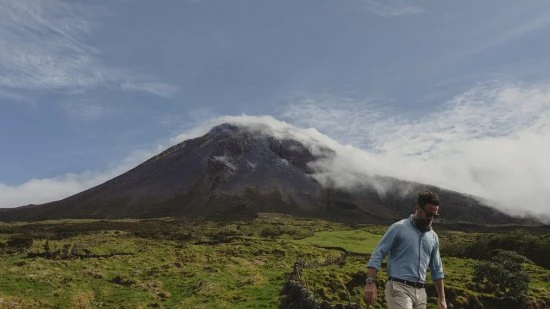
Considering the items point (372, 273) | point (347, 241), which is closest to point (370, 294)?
point (372, 273)

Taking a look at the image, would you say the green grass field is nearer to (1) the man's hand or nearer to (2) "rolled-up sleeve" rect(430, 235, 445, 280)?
(2) "rolled-up sleeve" rect(430, 235, 445, 280)

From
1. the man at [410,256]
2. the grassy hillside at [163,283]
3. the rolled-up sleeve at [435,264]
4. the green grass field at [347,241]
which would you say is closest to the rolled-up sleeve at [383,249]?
the man at [410,256]

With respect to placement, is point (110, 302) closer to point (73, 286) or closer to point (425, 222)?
point (73, 286)

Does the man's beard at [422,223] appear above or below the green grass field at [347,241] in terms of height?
above

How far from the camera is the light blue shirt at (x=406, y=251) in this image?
1129cm

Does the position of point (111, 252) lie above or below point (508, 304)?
above

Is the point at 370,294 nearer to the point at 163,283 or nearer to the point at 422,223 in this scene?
the point at 422,223

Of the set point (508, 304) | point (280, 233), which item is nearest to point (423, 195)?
point (508, 304)

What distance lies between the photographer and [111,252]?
6862cm

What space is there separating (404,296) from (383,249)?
1.07m

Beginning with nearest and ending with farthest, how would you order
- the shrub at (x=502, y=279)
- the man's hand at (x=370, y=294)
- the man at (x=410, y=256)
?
1. the man's hand at (x=370, y=294)
2. the man at (x=410, y=256)
3. the shrub at (x=502, y=279)

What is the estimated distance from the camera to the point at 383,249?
11.3 m

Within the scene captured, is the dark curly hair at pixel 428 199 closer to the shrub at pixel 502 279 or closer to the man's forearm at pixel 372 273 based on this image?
the man's forearm at pixel 372 273

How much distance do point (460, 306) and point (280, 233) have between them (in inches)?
3414
